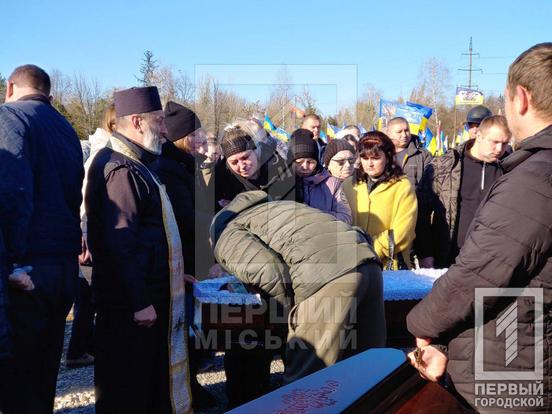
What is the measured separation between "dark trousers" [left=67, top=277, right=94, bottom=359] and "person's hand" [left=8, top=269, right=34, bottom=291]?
1930mm

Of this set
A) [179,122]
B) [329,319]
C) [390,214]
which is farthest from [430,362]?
[179,122]

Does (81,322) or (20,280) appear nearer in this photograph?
(20,280)

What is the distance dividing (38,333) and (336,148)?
8.37 ft

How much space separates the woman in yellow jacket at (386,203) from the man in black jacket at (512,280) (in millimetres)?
1920

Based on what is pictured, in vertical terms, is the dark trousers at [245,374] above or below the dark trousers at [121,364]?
below

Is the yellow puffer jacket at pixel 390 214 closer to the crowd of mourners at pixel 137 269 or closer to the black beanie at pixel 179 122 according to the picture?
the crowd of mourners at pixel 137 269

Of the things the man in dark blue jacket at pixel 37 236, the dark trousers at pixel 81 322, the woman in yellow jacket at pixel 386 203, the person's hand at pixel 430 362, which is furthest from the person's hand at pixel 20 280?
the woman in yellow jacket at pixel 386 203

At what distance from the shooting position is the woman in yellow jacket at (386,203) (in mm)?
3588

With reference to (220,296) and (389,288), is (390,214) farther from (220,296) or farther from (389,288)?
(220,296)

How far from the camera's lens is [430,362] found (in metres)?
1.71

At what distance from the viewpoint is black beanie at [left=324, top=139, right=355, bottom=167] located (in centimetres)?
410

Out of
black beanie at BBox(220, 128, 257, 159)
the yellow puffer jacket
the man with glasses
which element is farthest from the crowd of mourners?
the man with glasses


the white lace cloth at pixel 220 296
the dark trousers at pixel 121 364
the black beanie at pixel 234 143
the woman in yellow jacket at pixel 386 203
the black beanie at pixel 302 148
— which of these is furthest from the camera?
the black beanie at pixel 302 148

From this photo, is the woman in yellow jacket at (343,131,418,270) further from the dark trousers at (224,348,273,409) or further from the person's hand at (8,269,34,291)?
the person's hand at (8,269,34,291)
